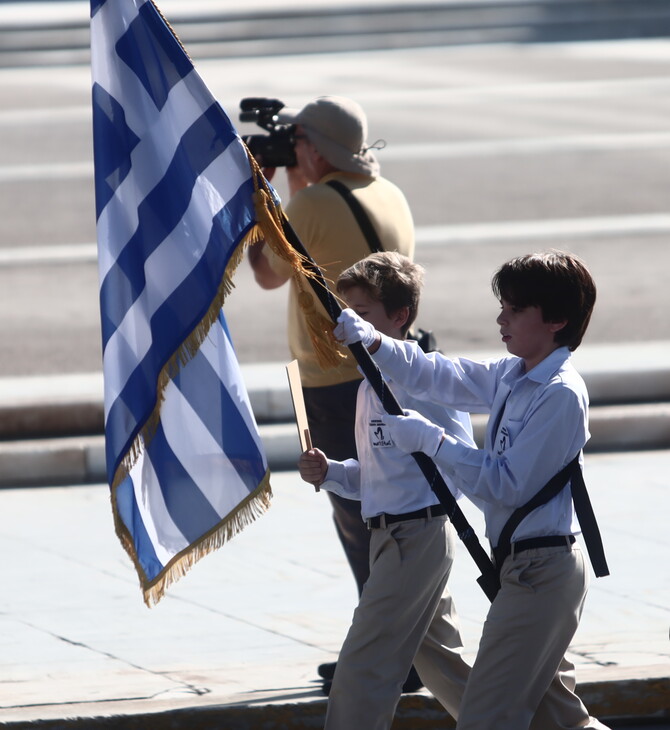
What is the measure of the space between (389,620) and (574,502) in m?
0.65

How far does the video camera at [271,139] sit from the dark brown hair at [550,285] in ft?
5.35

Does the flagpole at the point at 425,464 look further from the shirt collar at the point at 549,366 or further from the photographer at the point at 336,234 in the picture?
the photographer at the point at 336,234

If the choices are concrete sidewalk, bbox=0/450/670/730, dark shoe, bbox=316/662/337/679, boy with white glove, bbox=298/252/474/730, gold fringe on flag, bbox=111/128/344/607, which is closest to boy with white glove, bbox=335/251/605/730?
gold fringe on flag, bbox=111/128/344/607

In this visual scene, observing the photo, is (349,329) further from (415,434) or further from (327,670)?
(327,670)

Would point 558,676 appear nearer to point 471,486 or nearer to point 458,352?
point 471,486

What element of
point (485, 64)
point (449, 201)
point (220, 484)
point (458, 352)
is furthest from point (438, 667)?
point (485, 64)

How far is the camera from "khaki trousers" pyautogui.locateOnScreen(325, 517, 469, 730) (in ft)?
13.4

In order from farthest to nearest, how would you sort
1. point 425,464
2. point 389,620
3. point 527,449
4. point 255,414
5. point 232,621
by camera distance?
point 255,414 < point 232,621 < point 389,620 < point 425,464 < point 527,449

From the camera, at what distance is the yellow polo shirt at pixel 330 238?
503 cm

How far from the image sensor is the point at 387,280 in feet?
13.7

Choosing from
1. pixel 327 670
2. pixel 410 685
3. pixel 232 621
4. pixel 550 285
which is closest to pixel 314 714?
pixel 327 670

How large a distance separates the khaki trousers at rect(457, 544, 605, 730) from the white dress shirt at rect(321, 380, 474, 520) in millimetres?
448

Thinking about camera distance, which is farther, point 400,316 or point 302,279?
point 400,316

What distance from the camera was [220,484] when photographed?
4.18m
